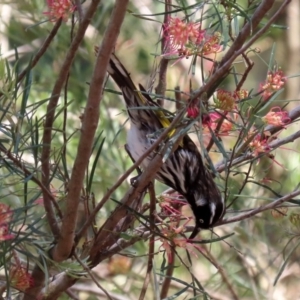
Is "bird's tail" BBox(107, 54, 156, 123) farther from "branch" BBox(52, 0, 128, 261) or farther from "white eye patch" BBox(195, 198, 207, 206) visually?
"branch" BBox(52, 0, 128, 261)

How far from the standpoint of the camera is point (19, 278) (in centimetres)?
114

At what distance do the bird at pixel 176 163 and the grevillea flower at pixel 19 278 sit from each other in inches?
20.0

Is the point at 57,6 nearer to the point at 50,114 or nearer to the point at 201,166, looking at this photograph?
the point at 50,114

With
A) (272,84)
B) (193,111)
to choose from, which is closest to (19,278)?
(193,111)

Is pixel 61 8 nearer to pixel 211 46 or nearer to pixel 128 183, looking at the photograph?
pixel 211 46

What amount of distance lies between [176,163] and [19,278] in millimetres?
873

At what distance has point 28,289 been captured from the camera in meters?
1.26

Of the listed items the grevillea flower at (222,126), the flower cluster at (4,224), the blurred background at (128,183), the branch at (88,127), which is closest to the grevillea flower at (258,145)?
the grevillea flower at (222,126)

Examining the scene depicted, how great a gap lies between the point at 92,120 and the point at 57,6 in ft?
0.67

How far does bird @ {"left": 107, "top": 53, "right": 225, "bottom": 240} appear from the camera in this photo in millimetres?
1645

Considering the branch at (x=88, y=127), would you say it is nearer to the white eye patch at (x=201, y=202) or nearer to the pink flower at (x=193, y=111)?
the pink flower at (x=193, y=111)

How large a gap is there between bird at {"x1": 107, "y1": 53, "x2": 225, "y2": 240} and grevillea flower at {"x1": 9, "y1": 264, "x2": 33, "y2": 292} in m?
0.51

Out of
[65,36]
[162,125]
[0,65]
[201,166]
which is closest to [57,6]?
[0,65]

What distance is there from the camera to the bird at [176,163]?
164 centimetres
